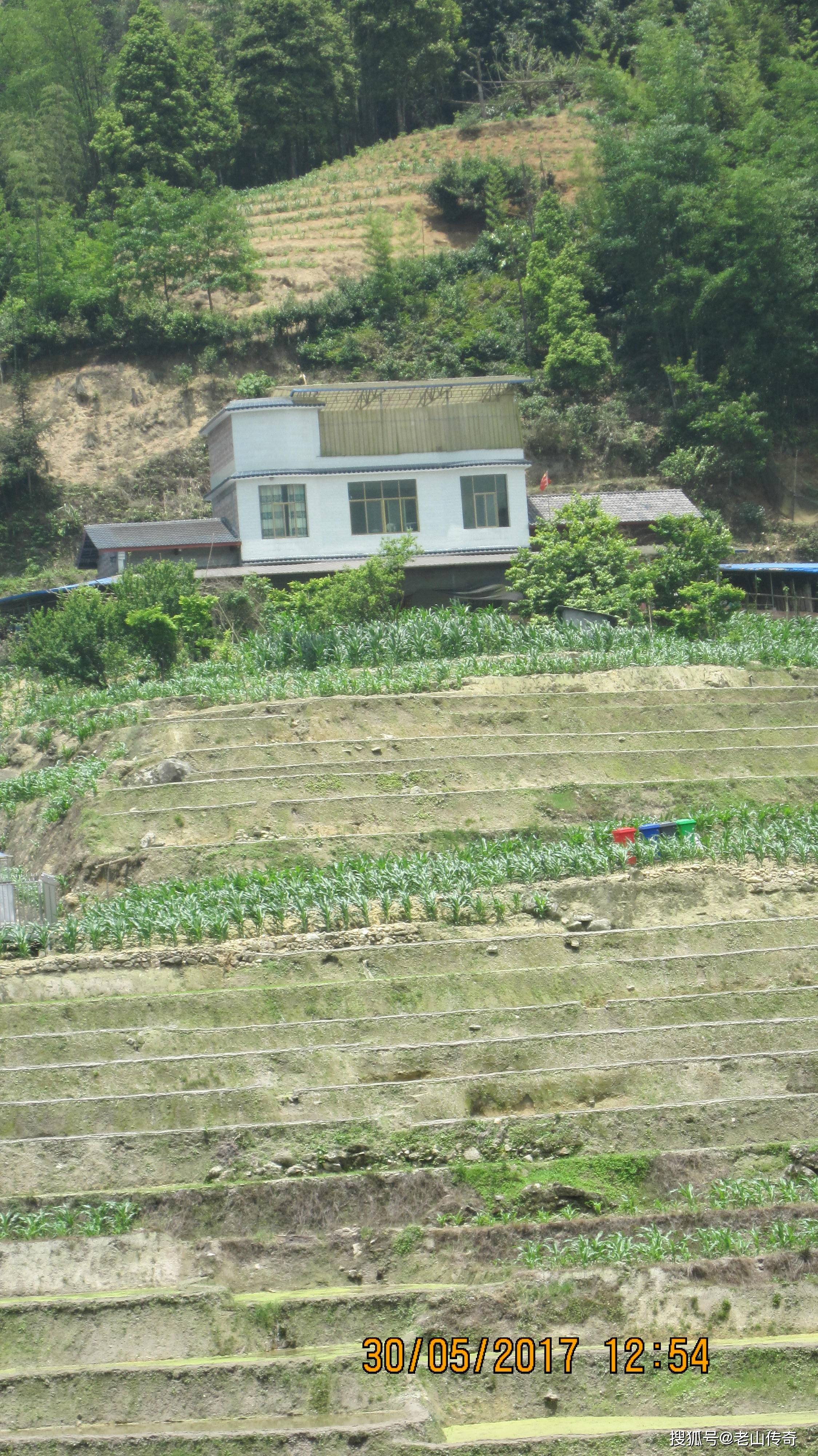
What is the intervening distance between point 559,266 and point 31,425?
643 inches

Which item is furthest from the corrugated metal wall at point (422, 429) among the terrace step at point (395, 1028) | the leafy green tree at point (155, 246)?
the terrace step at point (395, 1028)

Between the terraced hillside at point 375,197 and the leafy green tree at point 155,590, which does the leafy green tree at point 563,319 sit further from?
the leafy green tree at point 155,590

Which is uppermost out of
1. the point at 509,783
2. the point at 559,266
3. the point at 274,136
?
the point at 274,136

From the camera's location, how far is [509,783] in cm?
2084

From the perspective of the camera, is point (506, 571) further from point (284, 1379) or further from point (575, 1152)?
point (284, 1379)

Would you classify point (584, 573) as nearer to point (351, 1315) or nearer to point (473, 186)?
point (351, 1315)

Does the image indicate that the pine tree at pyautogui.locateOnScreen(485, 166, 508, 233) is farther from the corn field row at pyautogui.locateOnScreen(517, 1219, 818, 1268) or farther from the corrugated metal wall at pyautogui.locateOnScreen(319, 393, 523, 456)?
the corn field row at pyautogui.locateOnScreen(517, 1219, 818, 1268)

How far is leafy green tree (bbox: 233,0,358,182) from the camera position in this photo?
60469mm

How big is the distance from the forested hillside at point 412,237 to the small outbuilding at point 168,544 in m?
9.99

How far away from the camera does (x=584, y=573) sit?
101 ft

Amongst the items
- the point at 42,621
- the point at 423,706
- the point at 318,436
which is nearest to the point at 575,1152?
the point at 423,706

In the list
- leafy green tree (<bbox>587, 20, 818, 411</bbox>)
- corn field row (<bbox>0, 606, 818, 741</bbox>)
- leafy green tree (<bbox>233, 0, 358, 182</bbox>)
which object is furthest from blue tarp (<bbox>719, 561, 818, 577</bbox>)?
leafy green tree (<bbox>233, 0, 358, 182</bbox>)

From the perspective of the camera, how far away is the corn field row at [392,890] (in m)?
17.0

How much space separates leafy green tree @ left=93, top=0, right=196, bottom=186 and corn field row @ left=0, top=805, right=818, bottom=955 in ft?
145
